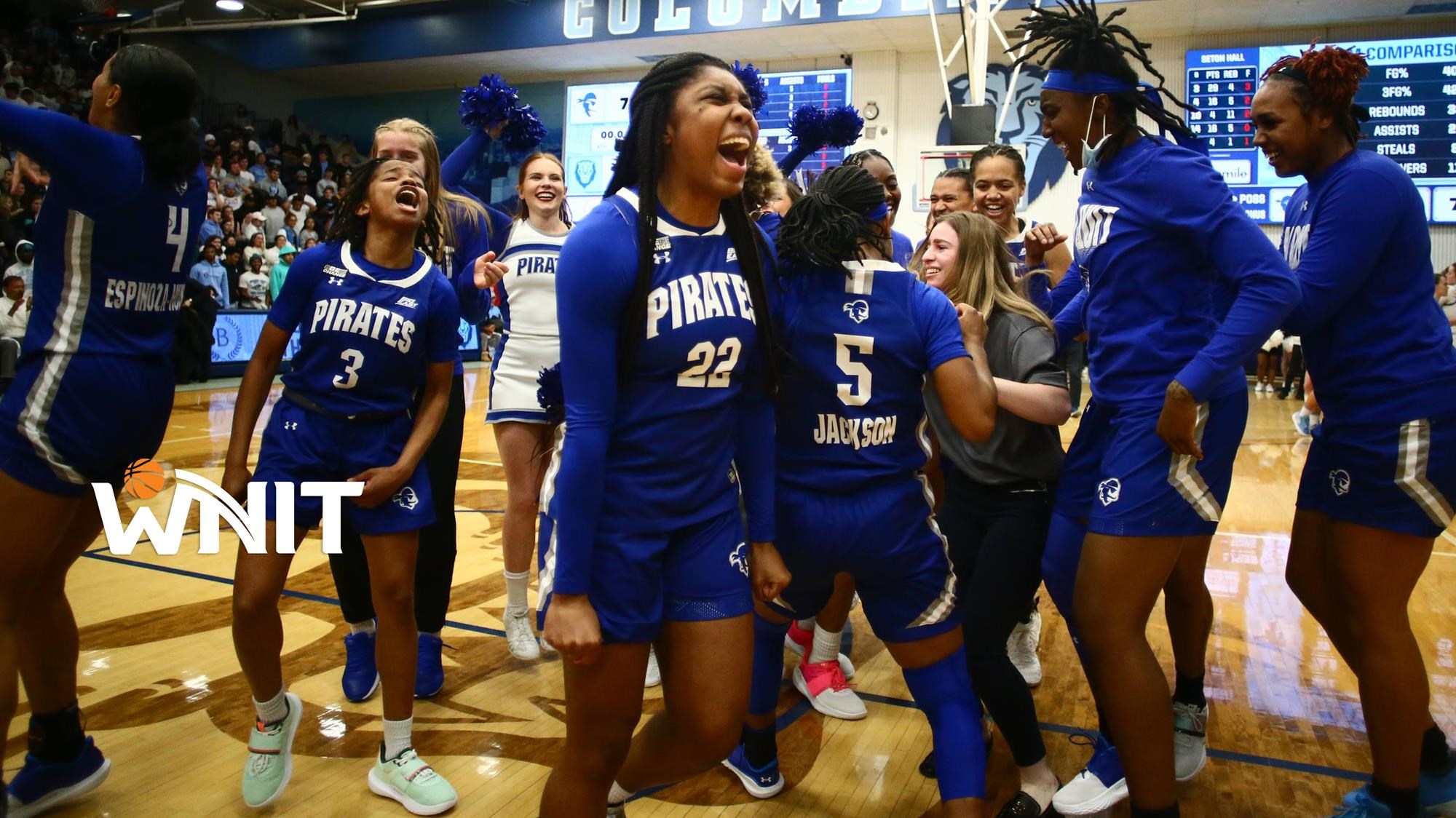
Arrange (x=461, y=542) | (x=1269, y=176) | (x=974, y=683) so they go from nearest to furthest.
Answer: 1. (x=974, y=683)
2. (x=461, y=542)
3. (x=1269, y=176)

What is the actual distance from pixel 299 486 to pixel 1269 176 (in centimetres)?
1583

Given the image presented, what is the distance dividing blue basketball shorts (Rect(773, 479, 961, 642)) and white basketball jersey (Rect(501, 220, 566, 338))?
1.88m

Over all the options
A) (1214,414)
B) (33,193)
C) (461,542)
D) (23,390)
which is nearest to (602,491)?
(1214,414)

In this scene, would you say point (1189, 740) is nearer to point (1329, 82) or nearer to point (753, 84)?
point (1329, 82)

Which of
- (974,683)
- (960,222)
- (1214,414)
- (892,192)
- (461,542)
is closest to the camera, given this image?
(1214,414)

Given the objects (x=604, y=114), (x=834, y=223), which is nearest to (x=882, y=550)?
(x=834, y=223)

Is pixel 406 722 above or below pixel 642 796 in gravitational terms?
above

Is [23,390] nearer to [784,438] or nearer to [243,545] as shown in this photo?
→ [243,545]

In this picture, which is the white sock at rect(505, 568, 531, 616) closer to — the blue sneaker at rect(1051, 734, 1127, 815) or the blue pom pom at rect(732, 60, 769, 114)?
the blue pom pom at rect(732, 60, 769, 114)

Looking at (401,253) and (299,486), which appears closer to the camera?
(299,486)

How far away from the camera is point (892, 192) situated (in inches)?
149

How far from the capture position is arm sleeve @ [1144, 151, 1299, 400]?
2.14 metres

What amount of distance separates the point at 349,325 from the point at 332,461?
0.37 m

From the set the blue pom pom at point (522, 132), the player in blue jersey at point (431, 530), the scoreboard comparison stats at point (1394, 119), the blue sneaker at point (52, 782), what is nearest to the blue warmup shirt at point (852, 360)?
the player in blue jersey at point (431, 530)
